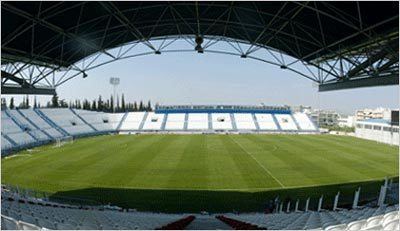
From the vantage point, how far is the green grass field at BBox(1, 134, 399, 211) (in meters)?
19.4

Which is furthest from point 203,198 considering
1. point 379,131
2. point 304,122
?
point 304,122

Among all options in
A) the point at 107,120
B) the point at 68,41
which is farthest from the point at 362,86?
the point at 107,120

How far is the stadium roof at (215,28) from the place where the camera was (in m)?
11.8

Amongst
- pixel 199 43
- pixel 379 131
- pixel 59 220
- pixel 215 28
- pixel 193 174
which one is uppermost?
pixel 215 28

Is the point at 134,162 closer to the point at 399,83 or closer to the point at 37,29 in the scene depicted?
the point at 37,29

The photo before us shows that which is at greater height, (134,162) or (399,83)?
(399,83)

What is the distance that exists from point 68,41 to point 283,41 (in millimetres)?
9898

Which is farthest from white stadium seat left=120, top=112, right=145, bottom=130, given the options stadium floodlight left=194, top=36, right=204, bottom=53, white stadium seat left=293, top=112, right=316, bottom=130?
stadium floodlight left=194, top=36, right=204, bottom=53

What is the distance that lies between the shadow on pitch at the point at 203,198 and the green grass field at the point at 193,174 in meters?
0.05

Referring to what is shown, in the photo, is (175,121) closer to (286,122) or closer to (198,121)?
(198,121)

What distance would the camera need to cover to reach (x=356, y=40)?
1338 centimetres

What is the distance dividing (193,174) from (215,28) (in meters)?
11.7

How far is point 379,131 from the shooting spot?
5297 cm

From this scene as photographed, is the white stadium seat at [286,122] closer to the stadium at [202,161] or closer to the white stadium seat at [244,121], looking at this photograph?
the white stadium seat at [244,121]
